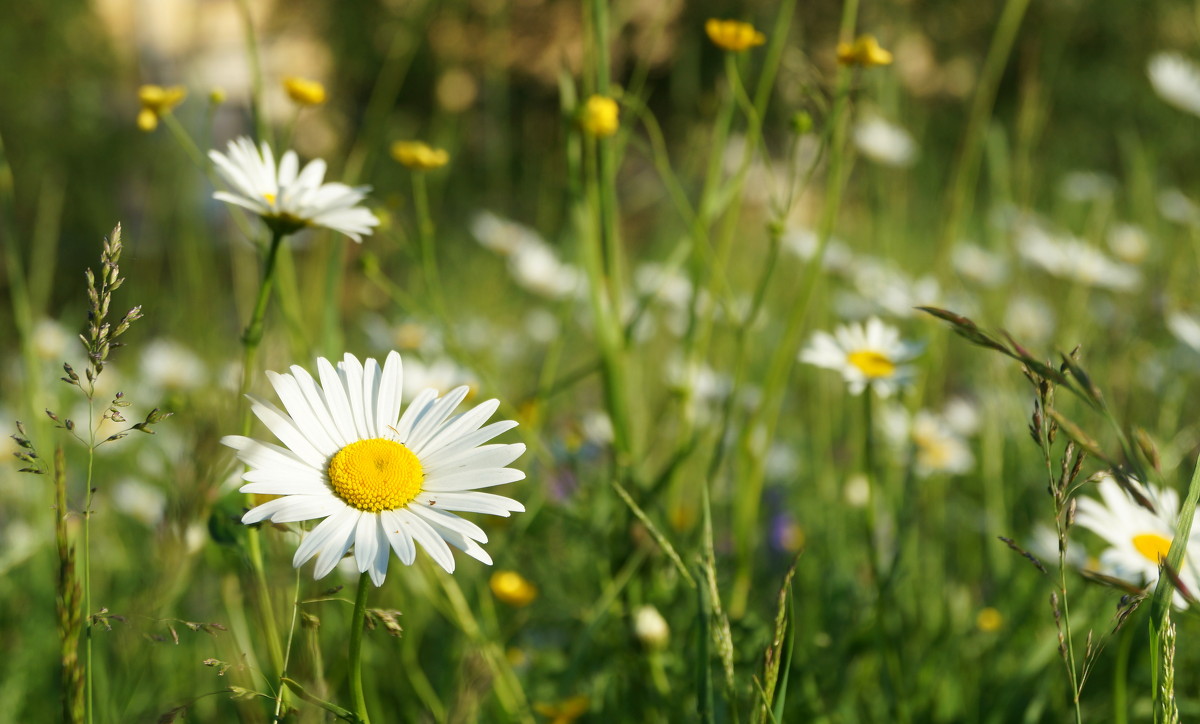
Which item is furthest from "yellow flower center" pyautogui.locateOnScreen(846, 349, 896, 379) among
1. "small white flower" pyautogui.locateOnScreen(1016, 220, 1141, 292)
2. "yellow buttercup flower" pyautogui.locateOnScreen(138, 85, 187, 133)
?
"small white flower" pyautogui.locateOnScreen(1016, 220, 1141, 292)

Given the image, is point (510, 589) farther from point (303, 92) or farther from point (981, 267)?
point (981, 267)

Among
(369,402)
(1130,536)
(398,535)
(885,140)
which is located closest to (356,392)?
(369,402)

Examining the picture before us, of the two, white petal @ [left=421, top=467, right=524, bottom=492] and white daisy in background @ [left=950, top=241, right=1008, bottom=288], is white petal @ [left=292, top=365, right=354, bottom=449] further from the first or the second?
white daisy in background @ [left=950, top=241, right=1008, bottom=288]

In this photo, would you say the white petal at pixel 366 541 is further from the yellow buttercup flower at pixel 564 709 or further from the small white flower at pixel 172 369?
the small white flower at pixel 172 369

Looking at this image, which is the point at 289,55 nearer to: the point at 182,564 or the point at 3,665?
the point at 3,665

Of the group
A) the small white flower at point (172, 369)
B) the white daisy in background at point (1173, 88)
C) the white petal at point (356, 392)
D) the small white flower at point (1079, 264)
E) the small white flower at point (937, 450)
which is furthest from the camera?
the white daisy in background at point (1173, 88)

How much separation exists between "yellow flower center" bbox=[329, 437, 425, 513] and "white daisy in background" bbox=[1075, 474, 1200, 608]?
0.59 metres

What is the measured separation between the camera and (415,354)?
5.04 ft

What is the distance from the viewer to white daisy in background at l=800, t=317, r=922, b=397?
0.93m

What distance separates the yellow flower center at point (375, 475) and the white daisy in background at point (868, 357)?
500 mm

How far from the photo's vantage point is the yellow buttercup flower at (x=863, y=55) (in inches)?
33.7

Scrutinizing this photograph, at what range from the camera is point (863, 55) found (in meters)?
0.87

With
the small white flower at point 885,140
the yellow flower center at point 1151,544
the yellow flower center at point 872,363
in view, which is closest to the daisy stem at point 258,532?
the yellow flower center at point 872,363

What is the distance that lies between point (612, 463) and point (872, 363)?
31cm
